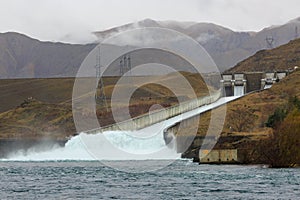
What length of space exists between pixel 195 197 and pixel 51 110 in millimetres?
127479

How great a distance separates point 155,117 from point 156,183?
6500 centimetres

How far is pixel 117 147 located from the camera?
383 feet

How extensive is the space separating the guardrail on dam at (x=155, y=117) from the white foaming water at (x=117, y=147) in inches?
73.2

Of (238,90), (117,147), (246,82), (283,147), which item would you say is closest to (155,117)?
(117,147)

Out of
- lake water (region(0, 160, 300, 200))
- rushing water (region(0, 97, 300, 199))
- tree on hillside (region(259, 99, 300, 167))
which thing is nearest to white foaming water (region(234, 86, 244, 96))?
rushing water (region(0, 97, 300, 199))

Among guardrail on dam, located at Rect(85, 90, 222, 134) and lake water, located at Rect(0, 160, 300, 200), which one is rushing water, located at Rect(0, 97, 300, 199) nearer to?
lake water, located at Rect(0, 160, 300, 200)

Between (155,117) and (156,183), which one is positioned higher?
(155,117)

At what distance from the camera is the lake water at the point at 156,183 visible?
188 feet

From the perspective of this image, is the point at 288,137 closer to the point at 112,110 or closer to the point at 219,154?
the point at 219,154

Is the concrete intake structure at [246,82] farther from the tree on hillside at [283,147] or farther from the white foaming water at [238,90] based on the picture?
the tree on hillside at [283,147]

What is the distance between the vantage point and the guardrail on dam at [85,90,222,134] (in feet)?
406

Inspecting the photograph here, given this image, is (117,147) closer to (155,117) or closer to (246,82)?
(155,117)

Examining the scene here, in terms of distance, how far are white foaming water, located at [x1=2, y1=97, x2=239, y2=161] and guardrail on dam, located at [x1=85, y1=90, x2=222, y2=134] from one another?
1858 millimetres

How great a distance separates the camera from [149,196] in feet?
185
